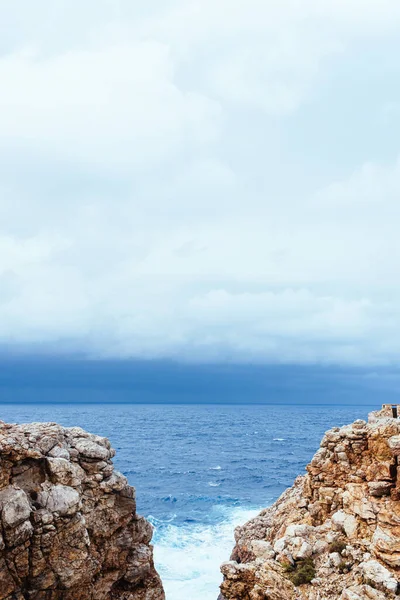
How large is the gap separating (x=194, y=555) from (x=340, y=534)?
103ft

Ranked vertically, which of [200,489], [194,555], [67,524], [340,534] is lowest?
[200,489]

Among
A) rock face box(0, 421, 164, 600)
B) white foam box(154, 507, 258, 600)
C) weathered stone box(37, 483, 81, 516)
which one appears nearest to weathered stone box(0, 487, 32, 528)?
rock face box(0, 421, 164, 600)

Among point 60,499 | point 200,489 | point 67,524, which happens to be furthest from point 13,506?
point 200,489

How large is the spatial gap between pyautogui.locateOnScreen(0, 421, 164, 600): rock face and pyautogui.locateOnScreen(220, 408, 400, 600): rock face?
544 cm

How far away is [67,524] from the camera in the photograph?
22.3 metres

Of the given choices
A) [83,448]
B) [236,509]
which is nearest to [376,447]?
[83,448]

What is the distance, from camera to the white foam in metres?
44.3

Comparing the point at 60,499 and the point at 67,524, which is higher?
the point at 60,499

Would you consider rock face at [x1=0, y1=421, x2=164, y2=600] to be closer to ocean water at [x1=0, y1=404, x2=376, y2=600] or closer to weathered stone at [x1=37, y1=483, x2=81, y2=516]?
weathered stone at [x1=37, y1=483, x2=81, y2=516]

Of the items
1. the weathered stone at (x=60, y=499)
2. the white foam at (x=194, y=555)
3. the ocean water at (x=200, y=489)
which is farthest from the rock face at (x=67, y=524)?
the ocean water at (x=200, y=489)

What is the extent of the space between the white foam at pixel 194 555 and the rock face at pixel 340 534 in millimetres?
16080

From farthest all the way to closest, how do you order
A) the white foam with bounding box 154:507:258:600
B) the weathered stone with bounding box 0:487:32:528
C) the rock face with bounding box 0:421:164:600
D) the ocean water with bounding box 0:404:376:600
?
the ocean water with bounding box 0:404:376:600, the white foam with bounding box 154:507:258:600, the rock face with bounding box 0:421:164:600, the weathered stone with bounding box 0:487:32:528

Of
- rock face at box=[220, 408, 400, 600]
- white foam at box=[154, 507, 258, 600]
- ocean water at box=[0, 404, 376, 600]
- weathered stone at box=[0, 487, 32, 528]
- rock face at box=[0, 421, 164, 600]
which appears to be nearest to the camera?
weathered stone at box=[0, 487, 32, 528]

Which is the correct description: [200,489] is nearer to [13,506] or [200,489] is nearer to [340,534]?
[340,534]
